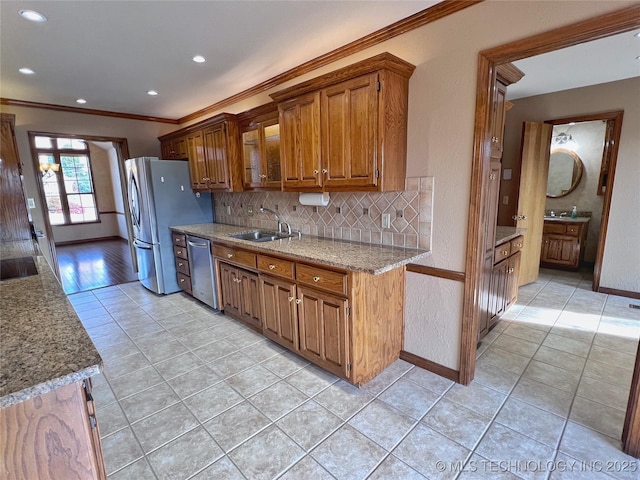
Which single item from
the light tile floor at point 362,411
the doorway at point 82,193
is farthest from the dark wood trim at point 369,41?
the doorway at point 82,193

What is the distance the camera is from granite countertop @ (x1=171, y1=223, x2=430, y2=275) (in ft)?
6.51

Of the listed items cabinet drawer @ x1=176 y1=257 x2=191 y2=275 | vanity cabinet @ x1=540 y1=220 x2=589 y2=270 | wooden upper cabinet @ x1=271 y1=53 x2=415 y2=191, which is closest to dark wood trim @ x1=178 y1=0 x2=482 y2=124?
wooden upper cabinet @ x1=271 y1=53 x2=415 y2=191

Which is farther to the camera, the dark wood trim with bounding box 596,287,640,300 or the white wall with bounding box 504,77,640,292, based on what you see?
the dark wood trim with bounding box 596,287,640,300

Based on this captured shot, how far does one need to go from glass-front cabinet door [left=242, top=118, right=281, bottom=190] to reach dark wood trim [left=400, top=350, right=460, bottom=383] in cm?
186

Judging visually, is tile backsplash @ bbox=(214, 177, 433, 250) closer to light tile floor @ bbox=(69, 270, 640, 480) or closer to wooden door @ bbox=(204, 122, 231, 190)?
wooden door @ bbox=(204, 122, 231, 190)

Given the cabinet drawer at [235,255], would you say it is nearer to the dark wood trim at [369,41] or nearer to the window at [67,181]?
the dark wood trim at [369,41]

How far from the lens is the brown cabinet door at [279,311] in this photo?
2.49 m

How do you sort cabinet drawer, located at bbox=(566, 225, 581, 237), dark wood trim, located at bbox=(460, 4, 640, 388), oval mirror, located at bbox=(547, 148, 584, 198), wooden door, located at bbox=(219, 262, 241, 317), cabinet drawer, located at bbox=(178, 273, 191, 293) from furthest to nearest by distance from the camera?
oval mirror, located at bbox=(547, 148, 584, 198), cabinet drawer, located at bbox=(566, 225, 581, 237), cabinet drawer, located at bbox=(178, 273, 191, 293), wooden door, located at bbox=(219, 262, 241, 317), dark wood trim, located at bbox=(460, 4, 640, 388)

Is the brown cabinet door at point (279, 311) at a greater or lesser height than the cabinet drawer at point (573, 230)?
lesser

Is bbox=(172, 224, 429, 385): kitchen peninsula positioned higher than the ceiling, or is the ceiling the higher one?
the ceiling

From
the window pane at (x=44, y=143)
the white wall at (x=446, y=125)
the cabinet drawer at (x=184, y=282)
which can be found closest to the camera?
the white wall at (x=446, y=125)

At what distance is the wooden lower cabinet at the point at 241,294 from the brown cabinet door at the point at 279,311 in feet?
0.38

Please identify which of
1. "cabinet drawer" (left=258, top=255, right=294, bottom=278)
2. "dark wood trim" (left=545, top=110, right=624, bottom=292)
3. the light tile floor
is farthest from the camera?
"dark wood trim" (left=545, top=110, right=624, bottom=292)

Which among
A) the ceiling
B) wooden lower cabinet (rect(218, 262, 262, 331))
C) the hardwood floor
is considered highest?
the ceiling
